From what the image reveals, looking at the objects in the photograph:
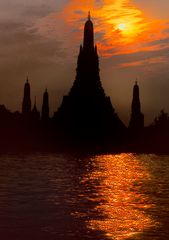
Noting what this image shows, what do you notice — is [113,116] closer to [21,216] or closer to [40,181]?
[40,181]

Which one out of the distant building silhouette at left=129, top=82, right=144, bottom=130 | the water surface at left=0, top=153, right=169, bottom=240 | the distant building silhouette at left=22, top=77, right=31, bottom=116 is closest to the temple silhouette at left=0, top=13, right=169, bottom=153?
the distant building silhouette at left=129, top=82, right=144, bottom=130

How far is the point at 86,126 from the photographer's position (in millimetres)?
133625

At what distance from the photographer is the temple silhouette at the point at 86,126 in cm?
11806

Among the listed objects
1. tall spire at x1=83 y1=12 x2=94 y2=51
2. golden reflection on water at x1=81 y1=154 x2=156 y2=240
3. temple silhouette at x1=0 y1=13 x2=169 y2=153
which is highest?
→ tall spire at x1=83 y1=12 x2=94 y2=51

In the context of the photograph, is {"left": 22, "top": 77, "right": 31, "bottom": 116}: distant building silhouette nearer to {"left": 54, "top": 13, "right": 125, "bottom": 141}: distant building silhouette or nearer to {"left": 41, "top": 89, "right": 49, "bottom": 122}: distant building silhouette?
{"left": 41, "top": 89, "right": 49, "bottom": 122}: distant building silhouette

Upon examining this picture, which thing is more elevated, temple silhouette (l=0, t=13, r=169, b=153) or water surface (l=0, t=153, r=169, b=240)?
temple silhouette (l=0, t=13, r=169, b=153)

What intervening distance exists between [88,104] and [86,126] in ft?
29.3

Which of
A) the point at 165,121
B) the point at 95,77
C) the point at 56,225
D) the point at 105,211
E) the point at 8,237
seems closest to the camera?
the point at 8,237

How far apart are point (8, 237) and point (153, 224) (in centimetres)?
579

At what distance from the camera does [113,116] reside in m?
138

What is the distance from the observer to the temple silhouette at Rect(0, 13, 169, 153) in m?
118

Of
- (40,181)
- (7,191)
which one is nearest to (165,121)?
(40,181)

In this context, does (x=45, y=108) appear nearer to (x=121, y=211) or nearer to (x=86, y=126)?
(x=86, y=126)

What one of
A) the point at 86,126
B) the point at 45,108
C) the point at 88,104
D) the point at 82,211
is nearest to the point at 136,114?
the point at 88,104
